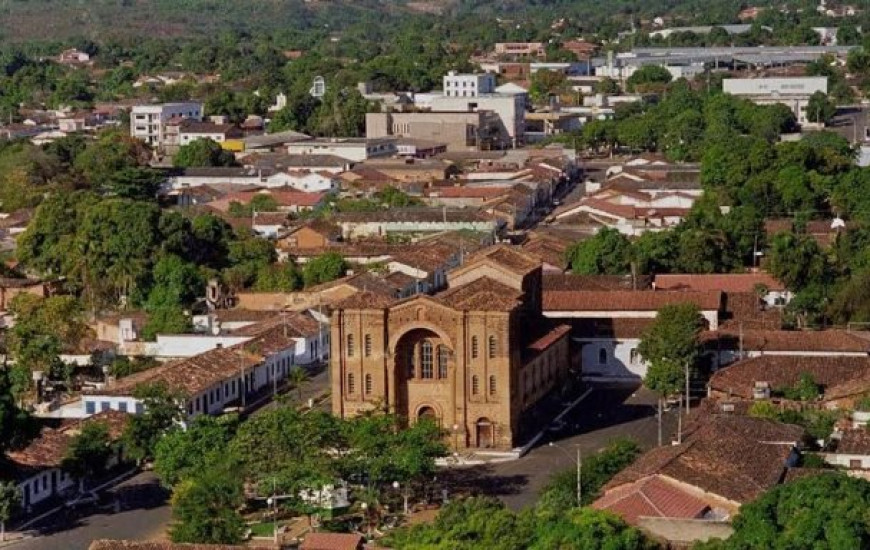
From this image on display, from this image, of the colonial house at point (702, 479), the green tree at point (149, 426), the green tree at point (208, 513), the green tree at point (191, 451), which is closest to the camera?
the colonial house at point (702, 479)

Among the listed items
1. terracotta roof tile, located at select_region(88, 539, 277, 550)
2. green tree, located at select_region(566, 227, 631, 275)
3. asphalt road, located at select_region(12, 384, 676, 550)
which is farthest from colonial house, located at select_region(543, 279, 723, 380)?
terracotta roof tile, located at select_region(88, 539, 277, 550)

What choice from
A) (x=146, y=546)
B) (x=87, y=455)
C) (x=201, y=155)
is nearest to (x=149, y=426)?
(x=87, y=455)

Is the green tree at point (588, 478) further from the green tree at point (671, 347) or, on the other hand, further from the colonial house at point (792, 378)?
the green tree at point (671, 347)

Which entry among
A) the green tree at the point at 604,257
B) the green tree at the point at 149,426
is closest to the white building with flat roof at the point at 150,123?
the green tree at the point at 604,257

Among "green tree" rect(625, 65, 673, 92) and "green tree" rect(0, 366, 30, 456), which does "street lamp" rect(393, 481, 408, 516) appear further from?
"green tree" rect(625, 65, 673, 92)

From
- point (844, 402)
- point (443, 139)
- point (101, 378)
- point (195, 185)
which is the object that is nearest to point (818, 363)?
point (844, 402)

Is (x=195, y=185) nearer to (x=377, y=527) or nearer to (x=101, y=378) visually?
(x=101, y=378)
